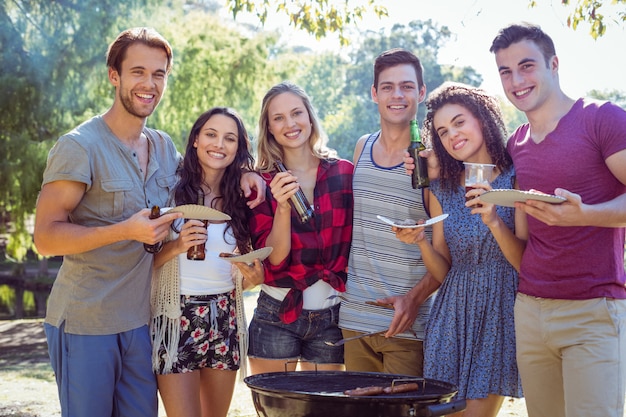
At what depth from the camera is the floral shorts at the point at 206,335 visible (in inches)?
154

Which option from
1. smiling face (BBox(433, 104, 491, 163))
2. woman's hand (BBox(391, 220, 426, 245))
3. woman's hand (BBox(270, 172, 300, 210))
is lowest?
woman's hand (BBox(391, 220, 426, 245))

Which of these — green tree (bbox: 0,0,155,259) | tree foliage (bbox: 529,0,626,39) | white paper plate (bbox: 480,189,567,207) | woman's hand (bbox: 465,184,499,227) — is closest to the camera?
white paper plate (bbox: 480,189,567,207)

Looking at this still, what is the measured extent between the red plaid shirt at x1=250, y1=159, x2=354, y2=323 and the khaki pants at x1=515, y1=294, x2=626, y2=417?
1.17 m

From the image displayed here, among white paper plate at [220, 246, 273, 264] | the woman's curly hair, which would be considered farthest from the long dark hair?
the woman's curly hair

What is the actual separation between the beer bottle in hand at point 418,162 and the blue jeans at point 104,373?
65.7 inches

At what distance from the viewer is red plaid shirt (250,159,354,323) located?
4.21 meters

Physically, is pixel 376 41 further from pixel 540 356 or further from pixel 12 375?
pixel 540 356

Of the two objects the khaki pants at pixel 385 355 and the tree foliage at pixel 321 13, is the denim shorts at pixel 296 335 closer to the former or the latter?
the khaki pants at pixel 385 355

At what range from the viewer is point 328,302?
14.0 ft

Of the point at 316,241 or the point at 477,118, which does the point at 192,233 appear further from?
the point at 477,118

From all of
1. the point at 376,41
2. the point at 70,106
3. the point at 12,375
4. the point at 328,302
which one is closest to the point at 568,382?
the point at 328,302

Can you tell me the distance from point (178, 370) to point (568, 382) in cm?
199

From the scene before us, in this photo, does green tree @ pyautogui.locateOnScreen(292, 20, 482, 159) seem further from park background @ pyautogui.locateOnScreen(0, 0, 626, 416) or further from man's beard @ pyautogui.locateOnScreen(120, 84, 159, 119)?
man's beard @ pyautogui.locateOnScreen(120, 84, 159, 119)

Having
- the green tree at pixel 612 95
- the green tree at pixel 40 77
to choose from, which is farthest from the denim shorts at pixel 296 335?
the green tree at pixel 612 95
